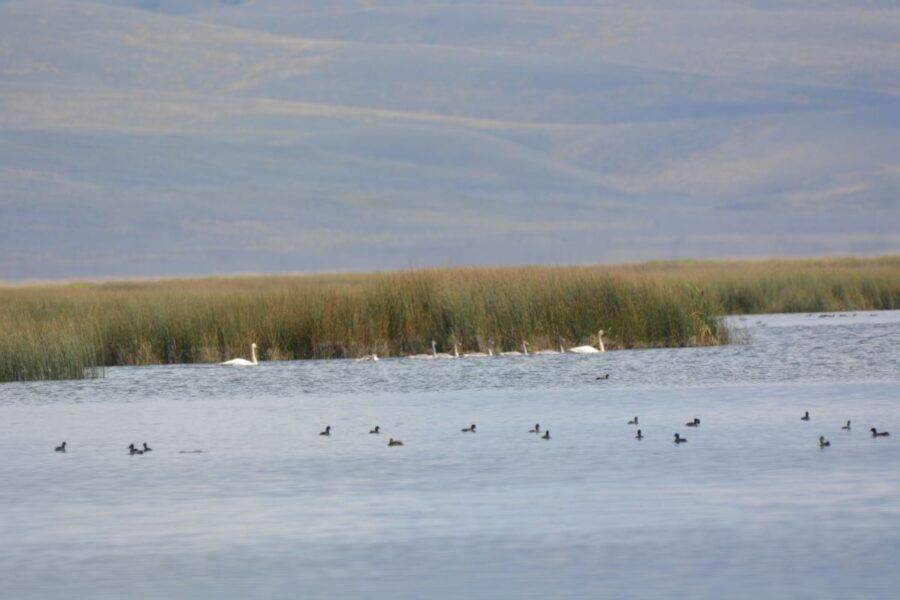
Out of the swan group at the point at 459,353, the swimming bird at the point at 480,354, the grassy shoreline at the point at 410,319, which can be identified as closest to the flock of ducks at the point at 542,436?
the swan group at the point at 459,353

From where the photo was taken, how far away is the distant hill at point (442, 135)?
Result: 336ft

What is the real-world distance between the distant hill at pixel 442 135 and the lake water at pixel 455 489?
7605 centimetres

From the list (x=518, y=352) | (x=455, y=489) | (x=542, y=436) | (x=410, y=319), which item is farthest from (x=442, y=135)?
(x=455, y=489)

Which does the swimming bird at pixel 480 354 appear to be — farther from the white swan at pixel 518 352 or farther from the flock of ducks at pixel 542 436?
the flock of ducks at pixel 542 436

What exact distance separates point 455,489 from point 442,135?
356ft

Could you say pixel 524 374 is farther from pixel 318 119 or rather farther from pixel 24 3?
pixel 24 3

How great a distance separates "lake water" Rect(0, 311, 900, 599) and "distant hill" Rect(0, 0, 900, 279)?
76.1 meters

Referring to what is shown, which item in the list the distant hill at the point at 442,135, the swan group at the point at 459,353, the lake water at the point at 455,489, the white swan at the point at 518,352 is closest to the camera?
the lake water at the point at 455,489

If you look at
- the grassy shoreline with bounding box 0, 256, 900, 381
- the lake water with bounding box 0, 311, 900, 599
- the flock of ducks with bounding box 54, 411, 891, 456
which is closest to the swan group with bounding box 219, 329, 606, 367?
the grassy shoreline with bounding box 0, 256, 900, 381

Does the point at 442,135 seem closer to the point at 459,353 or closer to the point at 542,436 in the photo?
the point at 459,353

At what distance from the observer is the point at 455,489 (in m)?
12.3

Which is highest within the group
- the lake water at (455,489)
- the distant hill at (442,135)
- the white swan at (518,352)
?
the distant hill at (442,135)

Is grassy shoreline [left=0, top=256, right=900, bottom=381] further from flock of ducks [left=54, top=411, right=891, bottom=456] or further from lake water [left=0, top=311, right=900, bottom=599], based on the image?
flock of ducks [left=54, top=411, right=891, bottom=456]

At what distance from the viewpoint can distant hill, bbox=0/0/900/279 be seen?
102312 mm
